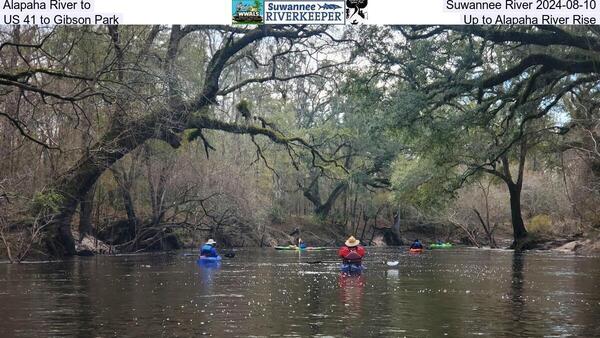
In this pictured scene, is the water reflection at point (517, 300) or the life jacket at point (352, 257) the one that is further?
the life jacket at point (352, 257)

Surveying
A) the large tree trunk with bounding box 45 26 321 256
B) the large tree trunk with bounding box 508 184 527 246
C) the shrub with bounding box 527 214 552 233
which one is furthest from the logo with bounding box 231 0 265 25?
the shrub with bounding box 527 214 552 233

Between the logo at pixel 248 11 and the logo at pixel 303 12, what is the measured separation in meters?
0.31

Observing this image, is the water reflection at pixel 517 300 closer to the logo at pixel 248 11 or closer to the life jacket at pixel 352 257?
the life jacket at pixel 352 257

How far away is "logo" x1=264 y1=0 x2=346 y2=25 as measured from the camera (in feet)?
72.6

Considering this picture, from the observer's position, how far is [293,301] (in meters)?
21.4

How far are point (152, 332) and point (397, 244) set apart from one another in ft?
211

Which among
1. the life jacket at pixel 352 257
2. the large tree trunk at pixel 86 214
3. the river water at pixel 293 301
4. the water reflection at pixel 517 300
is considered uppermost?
the large tree trunk at pixel 86 214

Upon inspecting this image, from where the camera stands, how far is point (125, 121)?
38.5 m

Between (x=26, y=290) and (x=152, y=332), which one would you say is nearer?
(x=152, y=332)

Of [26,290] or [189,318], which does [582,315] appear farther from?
[26,290]

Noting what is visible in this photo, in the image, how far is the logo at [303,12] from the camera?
Answer: 22.1m

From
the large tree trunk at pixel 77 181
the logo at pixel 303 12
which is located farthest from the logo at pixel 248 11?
the large tree trunk at pixel 77 181

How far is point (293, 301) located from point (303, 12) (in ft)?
25.1

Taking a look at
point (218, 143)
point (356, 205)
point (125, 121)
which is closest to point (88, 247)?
point (125, 121)
